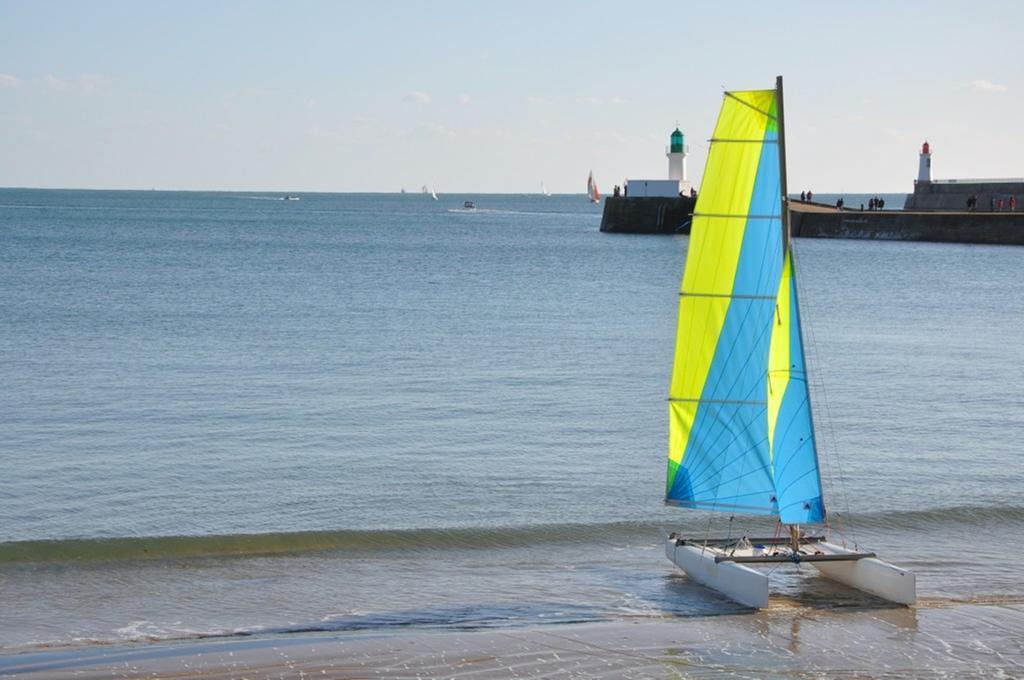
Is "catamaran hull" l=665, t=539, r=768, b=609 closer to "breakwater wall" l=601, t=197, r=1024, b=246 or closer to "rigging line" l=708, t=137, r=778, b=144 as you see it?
"rigging line" l=708, t=137, r=778, b=144

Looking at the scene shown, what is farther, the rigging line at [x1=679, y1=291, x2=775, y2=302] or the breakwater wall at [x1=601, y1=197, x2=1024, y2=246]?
the breakwater wall at [x1=601, y1=197, x2=1024, y2=246]

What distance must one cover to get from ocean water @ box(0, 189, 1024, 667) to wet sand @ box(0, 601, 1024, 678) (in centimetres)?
47

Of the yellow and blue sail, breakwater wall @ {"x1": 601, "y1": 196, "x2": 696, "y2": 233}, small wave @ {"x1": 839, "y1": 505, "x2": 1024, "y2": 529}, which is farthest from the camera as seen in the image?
breakwater wall @ {"x1": 601, "y1": 196, "x2": 696, "y2": 233}

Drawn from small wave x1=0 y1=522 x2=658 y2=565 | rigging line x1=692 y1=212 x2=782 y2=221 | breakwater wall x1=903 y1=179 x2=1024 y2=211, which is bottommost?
small wave x1=0 y1=522 x2=658 y2=565

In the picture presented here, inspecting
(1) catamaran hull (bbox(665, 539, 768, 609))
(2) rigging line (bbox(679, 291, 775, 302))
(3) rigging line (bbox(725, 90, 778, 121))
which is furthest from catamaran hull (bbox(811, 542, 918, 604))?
(3) rigging line (bbox(725, 90, 778, 121))

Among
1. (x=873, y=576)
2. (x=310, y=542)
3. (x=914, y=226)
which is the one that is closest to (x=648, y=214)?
(x=914, y=226)

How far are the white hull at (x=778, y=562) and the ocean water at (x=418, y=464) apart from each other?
0.26 m

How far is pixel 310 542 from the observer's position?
16.4 m

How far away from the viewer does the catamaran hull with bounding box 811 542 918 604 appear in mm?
13477

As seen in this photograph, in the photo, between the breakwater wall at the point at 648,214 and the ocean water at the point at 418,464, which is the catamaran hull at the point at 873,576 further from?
the breakwater wall at the point at 648,214

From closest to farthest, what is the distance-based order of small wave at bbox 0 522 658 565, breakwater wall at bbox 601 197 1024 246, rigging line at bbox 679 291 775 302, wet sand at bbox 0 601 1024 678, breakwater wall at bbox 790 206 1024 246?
→ wet sand at bbox 0 601 1024 678 → rigging line at bbox 679 291 775 302 → small wave at bbox 0 522 658 565 → breakwater wall at bbox 790 206 1024 246 → breakwater wall at bbox 601 197 1024 246

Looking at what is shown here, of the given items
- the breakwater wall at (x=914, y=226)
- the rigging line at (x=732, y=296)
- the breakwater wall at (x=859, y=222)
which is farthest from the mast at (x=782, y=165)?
the breakwater wall at (x=914, y=226)

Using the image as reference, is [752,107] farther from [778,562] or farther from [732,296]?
[778,562]

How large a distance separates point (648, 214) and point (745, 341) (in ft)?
262
